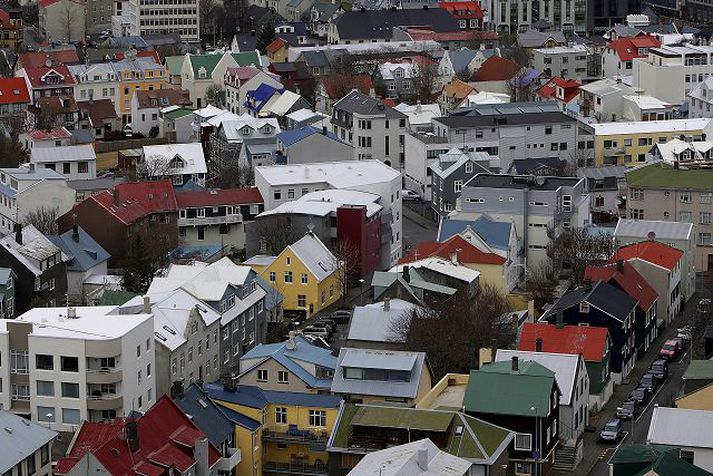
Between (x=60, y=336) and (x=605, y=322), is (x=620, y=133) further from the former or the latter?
(x=60, y=336)

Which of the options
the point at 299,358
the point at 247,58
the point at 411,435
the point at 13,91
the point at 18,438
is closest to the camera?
the point at 18,438

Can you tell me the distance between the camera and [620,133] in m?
61.3

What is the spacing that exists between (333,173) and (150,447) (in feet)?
72.4

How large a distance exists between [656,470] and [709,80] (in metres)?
37.4

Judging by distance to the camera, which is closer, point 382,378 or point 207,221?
point 382,378

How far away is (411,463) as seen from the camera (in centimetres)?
3052

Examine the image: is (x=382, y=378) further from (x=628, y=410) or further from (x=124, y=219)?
(x=124, y=219)

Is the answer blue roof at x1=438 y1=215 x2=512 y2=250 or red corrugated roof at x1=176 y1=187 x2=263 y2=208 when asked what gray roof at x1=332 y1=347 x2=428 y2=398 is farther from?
red corrugated roof at x1=176 y1=187 x2=263 y2=208

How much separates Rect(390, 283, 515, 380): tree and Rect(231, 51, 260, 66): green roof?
3612cm

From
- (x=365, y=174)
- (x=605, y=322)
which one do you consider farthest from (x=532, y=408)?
(x=365, y=174)

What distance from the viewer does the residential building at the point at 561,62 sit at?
7812 centimetres

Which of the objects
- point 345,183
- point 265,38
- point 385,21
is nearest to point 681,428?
point 345,183

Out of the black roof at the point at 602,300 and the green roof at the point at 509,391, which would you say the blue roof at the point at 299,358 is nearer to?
the green roof at the point at 509,391

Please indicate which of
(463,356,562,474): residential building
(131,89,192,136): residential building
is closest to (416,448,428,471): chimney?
(463,356,562,474): residential building
